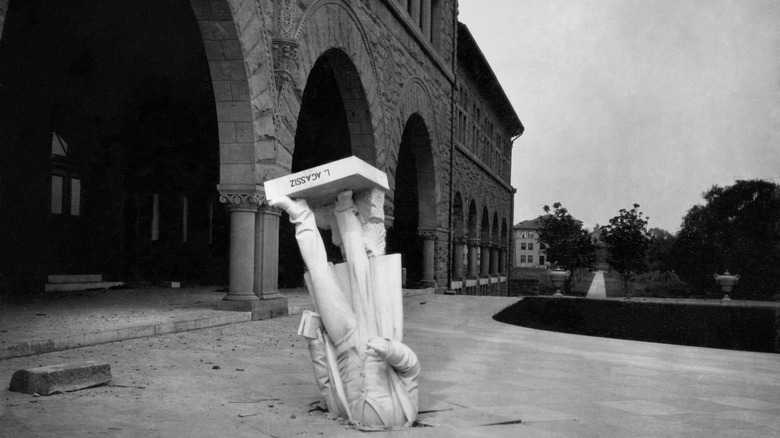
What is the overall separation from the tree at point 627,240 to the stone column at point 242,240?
1074 inches

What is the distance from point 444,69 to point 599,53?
4.83 meters

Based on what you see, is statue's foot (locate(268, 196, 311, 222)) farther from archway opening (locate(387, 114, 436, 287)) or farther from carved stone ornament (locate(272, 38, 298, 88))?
archway opening (locate(387, 114, 436, 287))

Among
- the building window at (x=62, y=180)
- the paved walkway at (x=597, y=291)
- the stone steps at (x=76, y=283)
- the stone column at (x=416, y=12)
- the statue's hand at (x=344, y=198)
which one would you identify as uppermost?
the stone column at (x=416, y=12)

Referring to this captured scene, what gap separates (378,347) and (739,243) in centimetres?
2361

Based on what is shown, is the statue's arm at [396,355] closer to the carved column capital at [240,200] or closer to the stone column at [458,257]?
the carved column capital at [240,200]

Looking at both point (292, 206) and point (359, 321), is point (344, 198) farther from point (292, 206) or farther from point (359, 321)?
point (359, 321)

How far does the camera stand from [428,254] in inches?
666

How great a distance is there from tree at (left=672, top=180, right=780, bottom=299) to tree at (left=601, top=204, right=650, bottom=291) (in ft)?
10.8

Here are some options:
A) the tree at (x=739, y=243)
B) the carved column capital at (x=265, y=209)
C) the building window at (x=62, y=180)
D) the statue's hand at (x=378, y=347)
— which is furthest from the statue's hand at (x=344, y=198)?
the tree at (x=739, y=243)

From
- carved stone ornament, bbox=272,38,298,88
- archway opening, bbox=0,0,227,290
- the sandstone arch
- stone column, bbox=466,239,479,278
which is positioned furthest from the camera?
stone column, bbox=466,239,479,278

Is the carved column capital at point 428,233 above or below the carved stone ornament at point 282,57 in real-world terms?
below

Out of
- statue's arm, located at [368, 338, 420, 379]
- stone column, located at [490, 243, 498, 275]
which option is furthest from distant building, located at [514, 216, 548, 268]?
statue's arm, located at [368, 338, 420, 379]

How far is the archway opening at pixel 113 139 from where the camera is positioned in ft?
34.4

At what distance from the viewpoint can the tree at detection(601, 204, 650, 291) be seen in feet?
106
